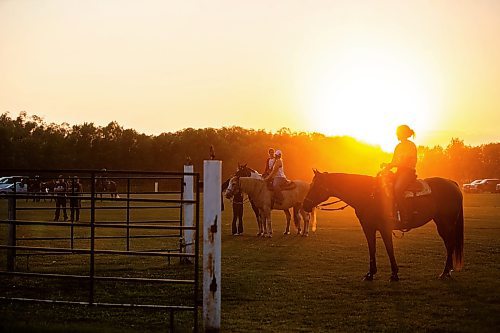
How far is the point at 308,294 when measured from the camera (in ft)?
35.5

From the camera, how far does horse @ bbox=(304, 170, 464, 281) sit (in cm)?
1288

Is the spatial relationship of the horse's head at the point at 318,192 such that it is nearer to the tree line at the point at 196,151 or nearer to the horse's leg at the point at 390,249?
the horse's leg at the point at 390,249

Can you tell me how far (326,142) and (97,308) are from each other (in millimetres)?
121148

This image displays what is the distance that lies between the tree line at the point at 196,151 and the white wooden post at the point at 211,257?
75.5 meters

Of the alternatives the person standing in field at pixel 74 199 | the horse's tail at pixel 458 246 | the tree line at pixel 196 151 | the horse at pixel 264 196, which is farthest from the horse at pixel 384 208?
the tree line at pixel 196 151

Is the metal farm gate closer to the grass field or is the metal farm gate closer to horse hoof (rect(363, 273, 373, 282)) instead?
the grass field

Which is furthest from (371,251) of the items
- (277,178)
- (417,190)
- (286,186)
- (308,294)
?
(286,186)

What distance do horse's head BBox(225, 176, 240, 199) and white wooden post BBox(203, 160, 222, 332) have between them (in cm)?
1336

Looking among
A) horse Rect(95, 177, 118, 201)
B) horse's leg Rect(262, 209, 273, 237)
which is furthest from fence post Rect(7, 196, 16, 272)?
horse's leg Rect(262, 209, 273, 237)

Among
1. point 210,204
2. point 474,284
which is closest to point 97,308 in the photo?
point 210,204

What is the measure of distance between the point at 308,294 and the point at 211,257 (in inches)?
140

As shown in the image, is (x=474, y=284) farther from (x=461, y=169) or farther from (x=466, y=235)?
(x=461, y=169)

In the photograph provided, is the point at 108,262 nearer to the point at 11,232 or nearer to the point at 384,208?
the point at 11,232

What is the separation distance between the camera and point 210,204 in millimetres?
7719
